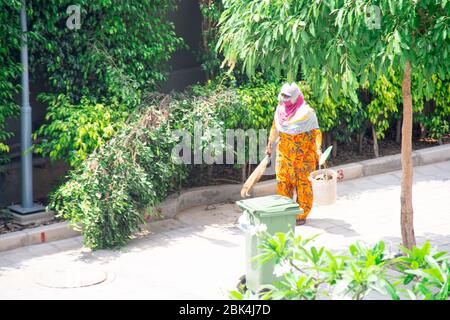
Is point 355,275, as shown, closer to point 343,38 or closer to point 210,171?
point 343,38

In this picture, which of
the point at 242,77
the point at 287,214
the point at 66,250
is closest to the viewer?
the point at 287,214

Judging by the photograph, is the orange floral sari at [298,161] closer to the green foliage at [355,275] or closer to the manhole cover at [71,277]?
the manhole cover at [71,277]

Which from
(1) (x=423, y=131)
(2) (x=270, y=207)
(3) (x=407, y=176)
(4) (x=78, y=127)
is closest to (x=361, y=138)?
(1) (x=423, y=131)

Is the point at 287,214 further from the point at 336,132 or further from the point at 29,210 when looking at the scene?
the point at 336,132

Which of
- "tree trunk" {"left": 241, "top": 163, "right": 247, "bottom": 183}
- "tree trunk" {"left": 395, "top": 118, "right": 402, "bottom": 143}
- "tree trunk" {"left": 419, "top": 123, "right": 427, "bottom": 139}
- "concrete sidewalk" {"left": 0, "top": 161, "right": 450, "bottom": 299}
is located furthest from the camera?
"tree trunk" {"left": 419, "top": 123, "right": 427, "bottom": 139}

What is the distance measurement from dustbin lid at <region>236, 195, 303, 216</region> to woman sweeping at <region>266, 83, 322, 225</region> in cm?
213

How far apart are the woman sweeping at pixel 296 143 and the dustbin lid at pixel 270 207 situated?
2.13 m

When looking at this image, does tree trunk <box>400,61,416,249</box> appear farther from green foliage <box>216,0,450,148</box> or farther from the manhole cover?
the manhole cover

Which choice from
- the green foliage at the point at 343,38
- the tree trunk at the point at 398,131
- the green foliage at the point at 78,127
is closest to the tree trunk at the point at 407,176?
the green foliage at the point at 343,38

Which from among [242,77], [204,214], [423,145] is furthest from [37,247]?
[423,145]

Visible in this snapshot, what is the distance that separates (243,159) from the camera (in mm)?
13078

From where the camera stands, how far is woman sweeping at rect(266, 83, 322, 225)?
11805mm

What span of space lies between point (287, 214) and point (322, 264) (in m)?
3.15

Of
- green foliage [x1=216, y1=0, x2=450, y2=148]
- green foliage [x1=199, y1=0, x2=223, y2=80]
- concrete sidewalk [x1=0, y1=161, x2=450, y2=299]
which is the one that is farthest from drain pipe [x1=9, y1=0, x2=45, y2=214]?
green foliage [x1=199, y1=0, x2=223, y2=80]
